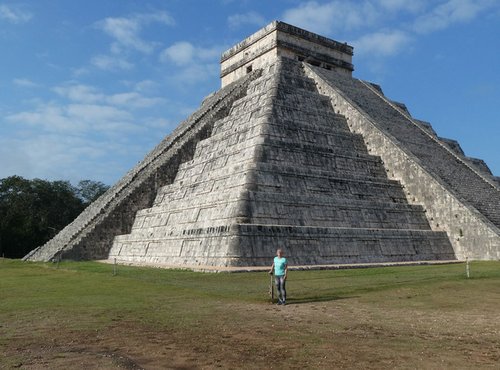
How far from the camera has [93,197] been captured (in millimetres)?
59781

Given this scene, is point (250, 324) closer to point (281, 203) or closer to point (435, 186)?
point (281, 203)

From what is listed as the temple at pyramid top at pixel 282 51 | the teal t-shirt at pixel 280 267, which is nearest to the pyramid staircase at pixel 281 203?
the teal t-shirt at pixel 280 267

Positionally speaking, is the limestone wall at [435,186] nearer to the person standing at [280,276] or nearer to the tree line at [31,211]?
the person standing at [280,276]

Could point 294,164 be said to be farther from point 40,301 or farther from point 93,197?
point 93,197

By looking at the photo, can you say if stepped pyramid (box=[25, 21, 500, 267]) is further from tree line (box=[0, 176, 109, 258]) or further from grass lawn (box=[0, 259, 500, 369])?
tree line (box=[0, 176, 109, 258])

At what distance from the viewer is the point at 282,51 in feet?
107

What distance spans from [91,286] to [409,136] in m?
20.9

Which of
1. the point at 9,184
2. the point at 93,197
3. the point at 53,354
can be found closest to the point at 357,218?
the point at 53,354

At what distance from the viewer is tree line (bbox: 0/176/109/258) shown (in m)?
40.1

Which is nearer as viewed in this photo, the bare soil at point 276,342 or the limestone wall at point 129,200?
the bare soil at point 276,342

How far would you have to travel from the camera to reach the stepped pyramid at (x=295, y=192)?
1791 centimetres

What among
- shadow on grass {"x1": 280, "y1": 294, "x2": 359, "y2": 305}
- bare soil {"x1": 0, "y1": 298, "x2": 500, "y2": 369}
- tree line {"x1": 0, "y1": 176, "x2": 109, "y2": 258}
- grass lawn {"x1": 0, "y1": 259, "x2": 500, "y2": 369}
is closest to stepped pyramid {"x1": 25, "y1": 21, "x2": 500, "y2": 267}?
grass lawn {"x1": 0, "y1": 259, "x2": 500, "y2": 369}

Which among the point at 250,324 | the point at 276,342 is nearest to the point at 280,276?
the point at 250,324

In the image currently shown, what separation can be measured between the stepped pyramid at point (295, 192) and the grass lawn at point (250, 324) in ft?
14.1
